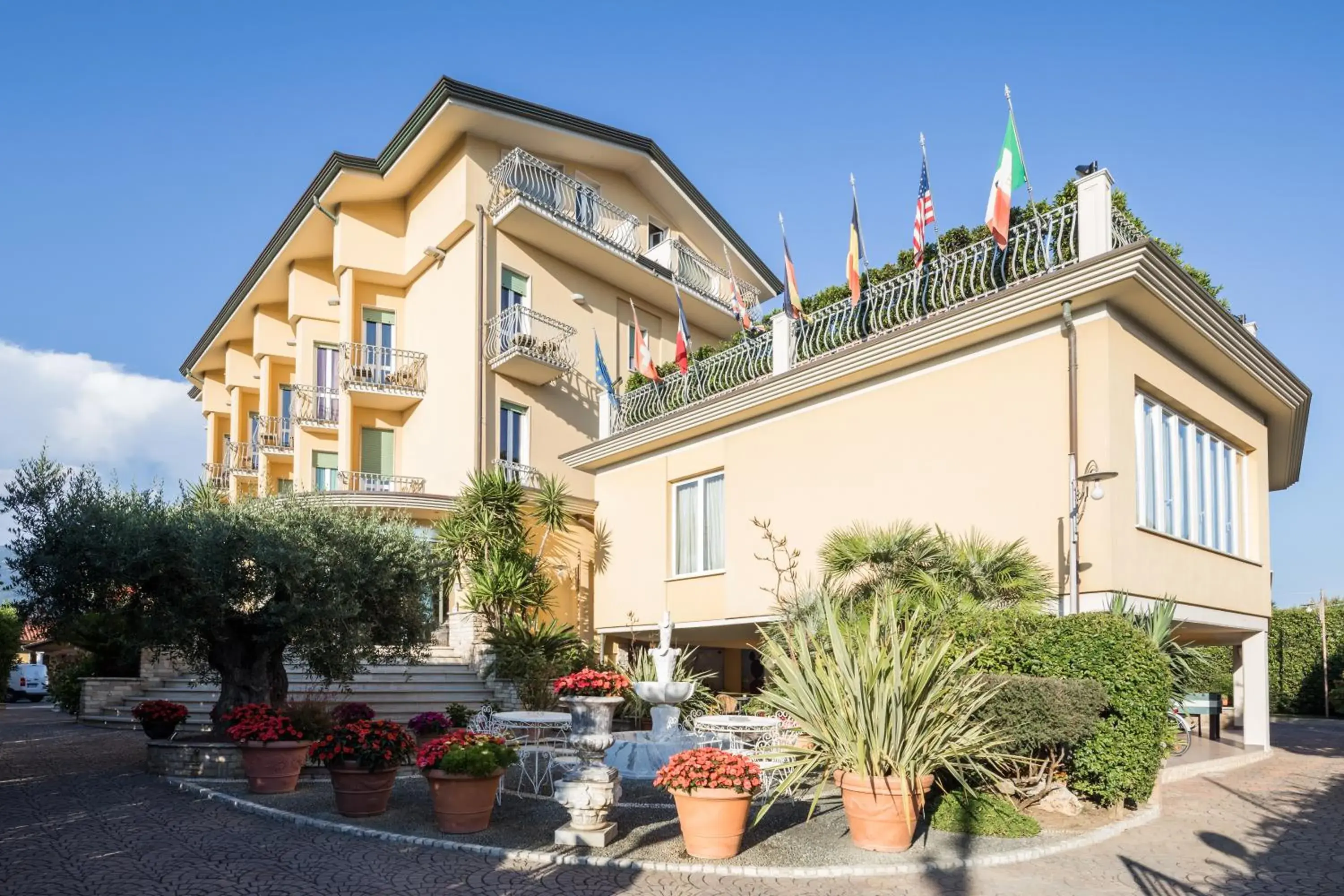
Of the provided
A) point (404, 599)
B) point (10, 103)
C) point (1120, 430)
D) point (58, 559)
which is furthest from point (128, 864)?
point (1120, 430)

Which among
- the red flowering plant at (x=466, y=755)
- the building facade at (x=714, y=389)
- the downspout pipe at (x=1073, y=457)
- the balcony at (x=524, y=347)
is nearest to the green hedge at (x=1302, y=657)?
the building facade at (x=714, y=389)

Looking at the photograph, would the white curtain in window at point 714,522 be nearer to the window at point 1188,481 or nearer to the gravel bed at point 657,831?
the gravel bed at point 657,831

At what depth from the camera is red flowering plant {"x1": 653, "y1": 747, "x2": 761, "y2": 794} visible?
294 inches

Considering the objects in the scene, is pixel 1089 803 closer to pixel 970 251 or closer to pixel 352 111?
pixel 970 251

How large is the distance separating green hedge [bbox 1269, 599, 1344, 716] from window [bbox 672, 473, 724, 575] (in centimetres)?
1747

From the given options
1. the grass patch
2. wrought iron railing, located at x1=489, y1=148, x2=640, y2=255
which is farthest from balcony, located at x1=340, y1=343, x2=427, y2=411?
the grass patch

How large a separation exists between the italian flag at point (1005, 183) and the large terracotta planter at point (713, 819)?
769cm

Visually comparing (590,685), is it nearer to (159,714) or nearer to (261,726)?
(261,726)

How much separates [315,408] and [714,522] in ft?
45.7

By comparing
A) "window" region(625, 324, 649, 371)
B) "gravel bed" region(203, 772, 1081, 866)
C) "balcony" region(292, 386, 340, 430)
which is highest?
"window" region(625, 324, 649, 371)

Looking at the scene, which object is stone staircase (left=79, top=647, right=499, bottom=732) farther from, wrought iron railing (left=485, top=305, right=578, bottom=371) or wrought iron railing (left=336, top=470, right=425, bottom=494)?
wrought iron railing (left=485, top=305, right=578, bottom=371)

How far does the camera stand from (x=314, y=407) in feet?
84.4

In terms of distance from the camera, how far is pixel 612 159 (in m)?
24.8

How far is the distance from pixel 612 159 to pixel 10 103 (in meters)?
15.1
